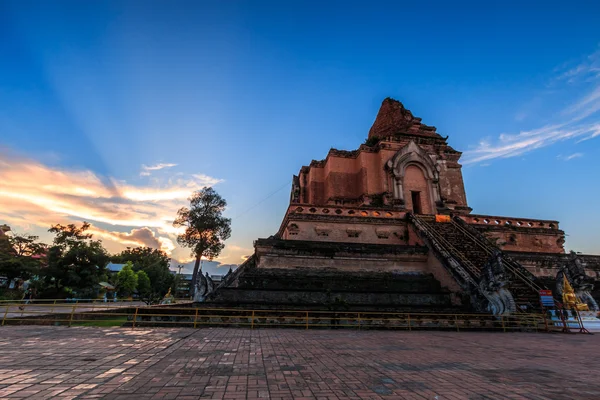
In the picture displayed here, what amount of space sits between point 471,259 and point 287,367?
13.4 metres

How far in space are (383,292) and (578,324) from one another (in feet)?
22.4

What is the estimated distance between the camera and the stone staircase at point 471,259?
40.5 ft

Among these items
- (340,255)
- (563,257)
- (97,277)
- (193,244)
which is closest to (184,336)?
(340,255)

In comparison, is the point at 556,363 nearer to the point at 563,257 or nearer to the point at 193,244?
the point at 563,257

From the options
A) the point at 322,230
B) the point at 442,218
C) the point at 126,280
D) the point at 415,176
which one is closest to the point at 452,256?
the point at 442,218

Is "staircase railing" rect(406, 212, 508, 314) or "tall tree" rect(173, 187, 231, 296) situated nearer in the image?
"staircase railing" rect(406, 212, 508, 314)

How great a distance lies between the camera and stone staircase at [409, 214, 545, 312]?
1234 cm

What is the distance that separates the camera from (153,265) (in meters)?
54.2

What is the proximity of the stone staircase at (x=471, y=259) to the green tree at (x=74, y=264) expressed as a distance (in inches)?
1293

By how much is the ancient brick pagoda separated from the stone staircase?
2.2 inches

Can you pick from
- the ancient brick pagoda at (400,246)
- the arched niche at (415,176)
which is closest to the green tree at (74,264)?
the ancient brick pagoda at (400,246)

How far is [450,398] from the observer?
4.10 metres

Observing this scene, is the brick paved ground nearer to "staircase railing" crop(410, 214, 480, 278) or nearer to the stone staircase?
the stone staircase

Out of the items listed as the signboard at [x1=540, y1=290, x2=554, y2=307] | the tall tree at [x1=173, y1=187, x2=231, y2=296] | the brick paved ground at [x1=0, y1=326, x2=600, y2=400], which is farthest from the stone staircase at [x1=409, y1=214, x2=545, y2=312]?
the tall tree at [x1=173, y1=187, x2=231, y2=296]
